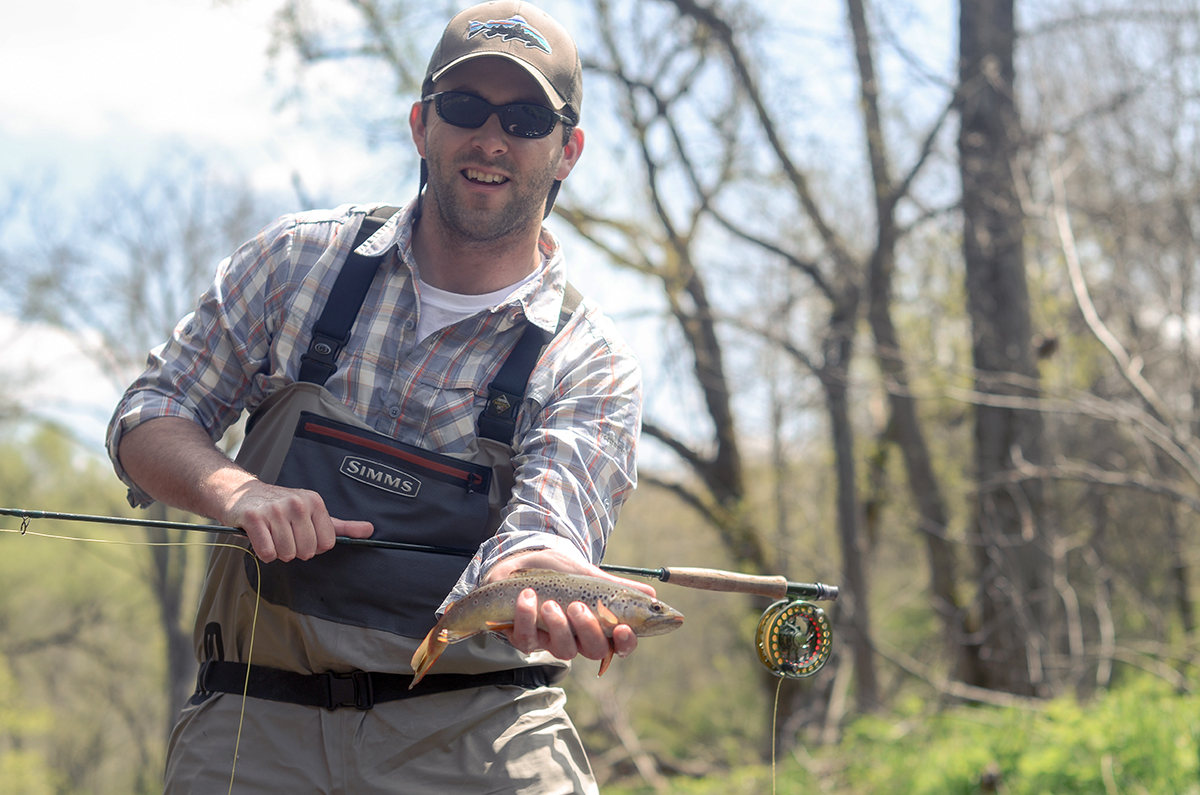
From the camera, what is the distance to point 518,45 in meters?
2.35

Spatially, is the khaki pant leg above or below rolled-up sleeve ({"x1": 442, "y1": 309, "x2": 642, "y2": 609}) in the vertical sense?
below

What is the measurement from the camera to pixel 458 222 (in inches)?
92.5

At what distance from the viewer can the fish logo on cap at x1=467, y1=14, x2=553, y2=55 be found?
235cm

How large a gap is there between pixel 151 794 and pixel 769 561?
1541 cm

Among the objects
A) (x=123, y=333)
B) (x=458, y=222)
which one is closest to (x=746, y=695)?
(x=123, y=333)

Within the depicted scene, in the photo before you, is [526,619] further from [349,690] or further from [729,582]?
[729,582]

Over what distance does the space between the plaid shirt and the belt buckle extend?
1.70 feet

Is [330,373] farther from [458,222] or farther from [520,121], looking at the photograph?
[520,121]

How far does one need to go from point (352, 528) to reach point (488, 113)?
41.1 inches

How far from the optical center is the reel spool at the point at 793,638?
2.29m

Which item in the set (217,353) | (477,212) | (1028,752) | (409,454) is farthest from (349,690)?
(1028,752)

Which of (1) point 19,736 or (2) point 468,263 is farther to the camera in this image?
(1) point 19,736

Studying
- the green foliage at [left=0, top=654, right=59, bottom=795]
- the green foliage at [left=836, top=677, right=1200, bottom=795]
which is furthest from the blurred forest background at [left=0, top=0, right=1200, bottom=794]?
the green foliage at [left=0, top=654, right=59, bottom=795]

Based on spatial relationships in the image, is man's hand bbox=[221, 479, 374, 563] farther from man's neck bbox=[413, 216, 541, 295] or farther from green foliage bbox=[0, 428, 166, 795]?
green foliage bbox=[0, 428, 166, 795]
